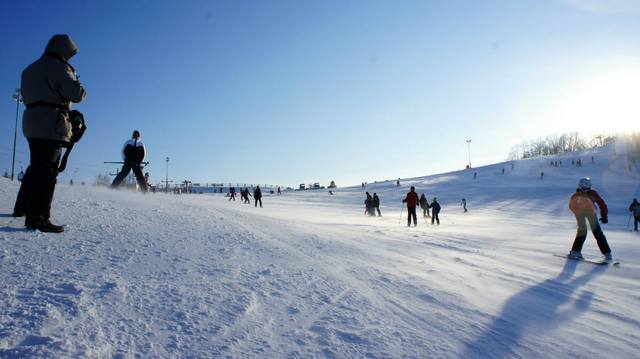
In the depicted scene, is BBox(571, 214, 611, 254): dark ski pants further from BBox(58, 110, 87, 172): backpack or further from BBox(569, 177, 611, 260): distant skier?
BBox(58, 110, 87, 172): backpack

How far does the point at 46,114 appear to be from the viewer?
12.4ft

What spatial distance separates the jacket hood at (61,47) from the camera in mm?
3844

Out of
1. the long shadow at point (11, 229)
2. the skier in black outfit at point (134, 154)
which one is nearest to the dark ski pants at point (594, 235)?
the long shadow at point (11, 229)

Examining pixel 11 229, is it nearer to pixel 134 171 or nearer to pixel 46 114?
pixel 46 114

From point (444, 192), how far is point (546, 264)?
160 feet

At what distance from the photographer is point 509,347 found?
7.32 ft

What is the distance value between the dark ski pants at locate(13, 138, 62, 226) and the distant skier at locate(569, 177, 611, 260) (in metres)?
7.82

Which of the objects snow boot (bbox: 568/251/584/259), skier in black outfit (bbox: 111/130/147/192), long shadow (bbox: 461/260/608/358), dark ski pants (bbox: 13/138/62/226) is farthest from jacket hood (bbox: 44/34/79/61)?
snow boot (bbox: 568/251/584/259)

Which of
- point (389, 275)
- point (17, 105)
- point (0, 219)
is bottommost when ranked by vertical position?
point (389, 275)

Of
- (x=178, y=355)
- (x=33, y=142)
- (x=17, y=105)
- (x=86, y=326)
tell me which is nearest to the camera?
(x=178, y=355)

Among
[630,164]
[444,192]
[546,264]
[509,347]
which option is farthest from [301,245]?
[630,164]

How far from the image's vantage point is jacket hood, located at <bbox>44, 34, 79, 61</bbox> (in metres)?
3.84

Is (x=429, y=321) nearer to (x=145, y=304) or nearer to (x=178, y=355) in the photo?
(x=178, y=355)

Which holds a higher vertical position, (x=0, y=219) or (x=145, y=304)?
(x=0, y=219)
